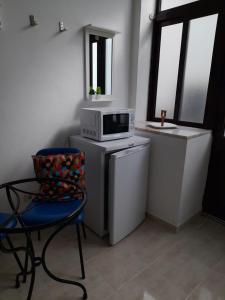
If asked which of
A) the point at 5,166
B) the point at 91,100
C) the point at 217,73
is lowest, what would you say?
the point at 5,166

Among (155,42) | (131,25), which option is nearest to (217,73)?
(155,42)

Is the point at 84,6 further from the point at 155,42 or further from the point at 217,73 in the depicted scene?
the point at 217,73

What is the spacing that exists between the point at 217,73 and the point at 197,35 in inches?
19.0

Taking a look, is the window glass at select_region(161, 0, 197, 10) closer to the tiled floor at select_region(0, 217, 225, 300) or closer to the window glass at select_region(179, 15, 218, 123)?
the window glass at select_region(179, 15, 218, 123)

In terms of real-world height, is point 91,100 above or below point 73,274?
above

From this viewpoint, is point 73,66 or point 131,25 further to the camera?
point 131,25

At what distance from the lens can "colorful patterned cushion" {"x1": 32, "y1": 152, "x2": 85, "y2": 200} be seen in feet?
5.45

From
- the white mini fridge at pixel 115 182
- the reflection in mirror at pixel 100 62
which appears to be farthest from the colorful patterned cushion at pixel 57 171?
the reflection in mirror at pixel 100 62

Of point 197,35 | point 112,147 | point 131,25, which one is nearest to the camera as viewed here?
point 112,147

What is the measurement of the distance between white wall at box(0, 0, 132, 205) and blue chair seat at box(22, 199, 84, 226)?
53 cm

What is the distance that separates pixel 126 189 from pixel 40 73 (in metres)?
1.29

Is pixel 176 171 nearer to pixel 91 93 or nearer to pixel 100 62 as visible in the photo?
pixel 91 93

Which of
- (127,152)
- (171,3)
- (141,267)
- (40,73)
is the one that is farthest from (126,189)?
(171,3)

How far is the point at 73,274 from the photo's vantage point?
160cm
